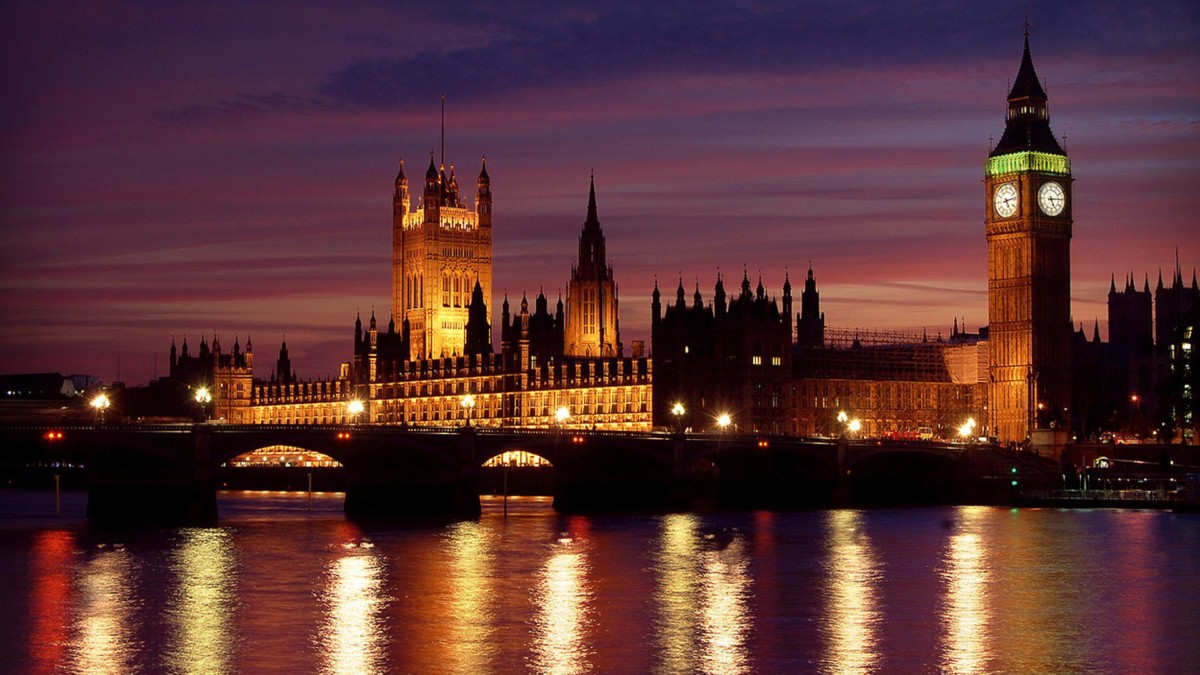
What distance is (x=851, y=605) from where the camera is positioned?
60562 millimetres

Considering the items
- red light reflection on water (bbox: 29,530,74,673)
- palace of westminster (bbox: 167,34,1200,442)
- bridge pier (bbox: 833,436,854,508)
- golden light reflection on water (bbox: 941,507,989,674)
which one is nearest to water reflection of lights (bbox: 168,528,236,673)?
red light reflection on water (bbox: 29,530,74,673)

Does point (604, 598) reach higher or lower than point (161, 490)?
lower

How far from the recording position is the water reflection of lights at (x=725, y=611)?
159ft

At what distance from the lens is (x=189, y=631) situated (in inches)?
2127

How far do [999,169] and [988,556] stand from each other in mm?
93558

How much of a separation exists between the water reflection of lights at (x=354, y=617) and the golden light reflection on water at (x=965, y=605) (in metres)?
14.8

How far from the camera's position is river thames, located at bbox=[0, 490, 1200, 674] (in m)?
48.9

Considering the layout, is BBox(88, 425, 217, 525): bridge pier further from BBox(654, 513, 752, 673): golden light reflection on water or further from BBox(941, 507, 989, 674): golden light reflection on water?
BBox(941, 507, 989, 674): golden light reflection on water

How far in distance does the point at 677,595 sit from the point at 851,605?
20.2 feet

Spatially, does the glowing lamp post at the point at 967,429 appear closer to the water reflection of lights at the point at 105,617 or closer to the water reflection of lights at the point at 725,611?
the water reflection of lights at the point at 725,611

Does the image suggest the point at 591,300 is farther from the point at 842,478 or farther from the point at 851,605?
the point at 851,605

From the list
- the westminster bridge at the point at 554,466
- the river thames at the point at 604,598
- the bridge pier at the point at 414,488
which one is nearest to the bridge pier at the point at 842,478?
the westminster bridge at the point at 554,466

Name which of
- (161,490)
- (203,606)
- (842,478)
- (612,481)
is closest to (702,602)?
(203,606)

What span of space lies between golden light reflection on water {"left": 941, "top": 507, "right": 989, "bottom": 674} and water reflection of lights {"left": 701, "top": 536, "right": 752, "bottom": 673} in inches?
216
